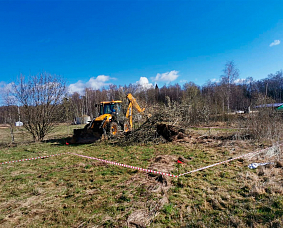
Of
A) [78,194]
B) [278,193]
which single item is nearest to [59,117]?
[78,194]

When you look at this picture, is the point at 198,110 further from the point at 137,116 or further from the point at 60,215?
the point at 60,215

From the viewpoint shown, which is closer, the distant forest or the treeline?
the distant forest

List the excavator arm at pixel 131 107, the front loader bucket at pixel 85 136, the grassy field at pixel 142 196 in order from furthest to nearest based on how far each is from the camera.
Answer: the excavator arm at pixel 131 107
the front loader bucket at pixel 85 136
the grassy field at pixel 142 196

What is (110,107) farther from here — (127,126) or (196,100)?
(196,100)

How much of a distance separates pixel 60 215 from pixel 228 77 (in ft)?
93.7

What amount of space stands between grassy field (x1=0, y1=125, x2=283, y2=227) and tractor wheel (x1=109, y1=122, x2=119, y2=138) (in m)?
4.66

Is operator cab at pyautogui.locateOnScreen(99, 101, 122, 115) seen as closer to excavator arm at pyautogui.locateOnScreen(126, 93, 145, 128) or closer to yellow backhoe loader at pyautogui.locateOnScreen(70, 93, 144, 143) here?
yellow backhoe loader at pyautogui.locateOnScreen(70, 93, 144, 143)

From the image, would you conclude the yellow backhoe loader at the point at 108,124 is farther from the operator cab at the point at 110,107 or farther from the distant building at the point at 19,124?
the distant building at the point at 19,124

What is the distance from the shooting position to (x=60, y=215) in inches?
119

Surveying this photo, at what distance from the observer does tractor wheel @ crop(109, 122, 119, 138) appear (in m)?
10.5

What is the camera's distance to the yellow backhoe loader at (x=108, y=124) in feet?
34.4

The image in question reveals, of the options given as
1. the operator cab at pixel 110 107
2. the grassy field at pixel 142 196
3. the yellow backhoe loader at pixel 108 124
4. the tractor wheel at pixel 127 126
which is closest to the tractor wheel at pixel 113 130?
the yellow backhoe loader at pixel 108 124

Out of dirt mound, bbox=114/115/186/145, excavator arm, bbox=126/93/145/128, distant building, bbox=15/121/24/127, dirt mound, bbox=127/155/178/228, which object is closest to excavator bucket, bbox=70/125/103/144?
dirt mound, bbox=114/115/186/145

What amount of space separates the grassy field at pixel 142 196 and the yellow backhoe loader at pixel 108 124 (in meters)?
4.61
